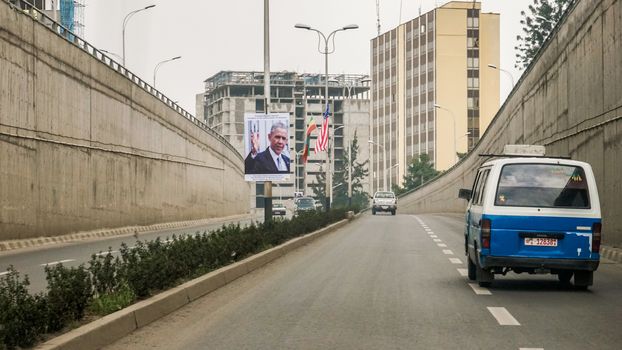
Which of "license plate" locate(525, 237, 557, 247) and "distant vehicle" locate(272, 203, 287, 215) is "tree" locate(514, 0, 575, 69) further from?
"license plate" locate(525, 237, 557, 247)

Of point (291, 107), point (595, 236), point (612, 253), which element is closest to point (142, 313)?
point (595, 236)

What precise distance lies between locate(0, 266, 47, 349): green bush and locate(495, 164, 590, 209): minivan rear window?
7.11 meters

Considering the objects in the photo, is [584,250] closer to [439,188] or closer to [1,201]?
[1,201]

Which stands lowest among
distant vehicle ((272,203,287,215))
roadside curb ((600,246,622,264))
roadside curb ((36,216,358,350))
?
distant vehicle ((272,203,287,215))

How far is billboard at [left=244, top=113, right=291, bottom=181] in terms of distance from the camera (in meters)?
26.7

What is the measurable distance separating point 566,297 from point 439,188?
76.5m

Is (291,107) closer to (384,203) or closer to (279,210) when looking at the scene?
(279,210)

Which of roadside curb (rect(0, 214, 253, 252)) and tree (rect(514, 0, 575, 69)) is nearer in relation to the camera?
roadside curb (rect(0, 214, 253, 252))

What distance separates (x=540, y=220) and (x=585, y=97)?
1300 centimetres

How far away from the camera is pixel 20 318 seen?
23.2 feet

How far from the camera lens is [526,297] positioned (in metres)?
11.9

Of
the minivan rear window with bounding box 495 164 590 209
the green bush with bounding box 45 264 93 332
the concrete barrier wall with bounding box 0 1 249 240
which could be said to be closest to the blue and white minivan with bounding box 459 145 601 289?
the minivan rear window with bounding box 495 164 590 209

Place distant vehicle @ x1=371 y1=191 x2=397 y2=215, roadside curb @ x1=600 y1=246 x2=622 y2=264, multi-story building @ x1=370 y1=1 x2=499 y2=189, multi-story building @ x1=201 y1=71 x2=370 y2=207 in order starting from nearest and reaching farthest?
roadside curb @ x1=600 y1=246 x2=622 y2=264, distant vehicle @ x1=371 y1=191 x2=397 y2=215, multi-story building @ x1=370 y1=1 x2=499 y2=189, multi-story building @ x1=201 y1=71 x2=370 y2=207

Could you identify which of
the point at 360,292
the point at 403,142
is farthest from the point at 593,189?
the point at 403,142
